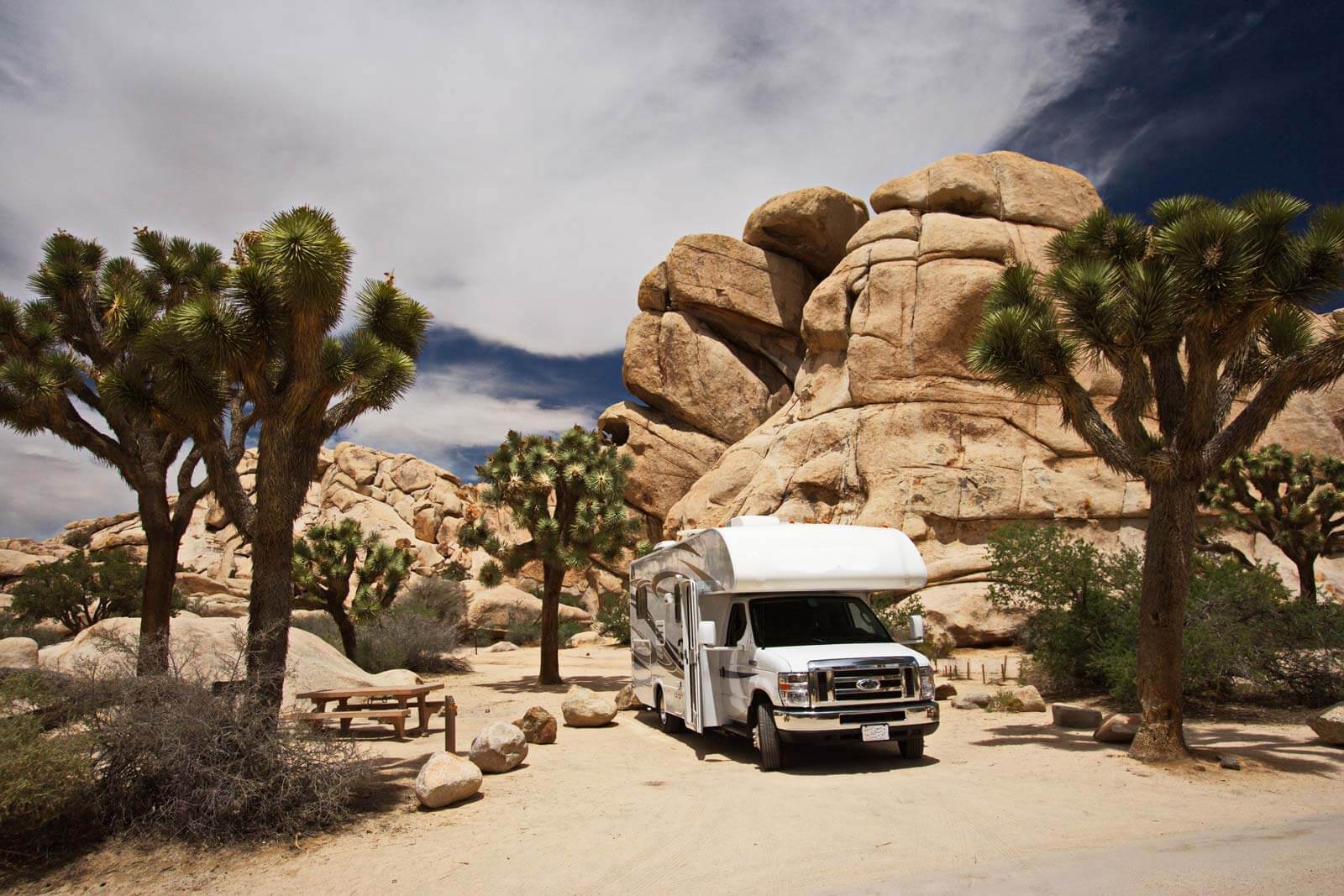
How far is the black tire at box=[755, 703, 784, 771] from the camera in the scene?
10148 mm

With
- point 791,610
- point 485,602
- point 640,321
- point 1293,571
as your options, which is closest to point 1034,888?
point 791,610

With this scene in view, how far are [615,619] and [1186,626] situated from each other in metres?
25.0

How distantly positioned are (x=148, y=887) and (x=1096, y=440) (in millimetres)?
10724

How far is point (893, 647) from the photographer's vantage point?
34.9ft

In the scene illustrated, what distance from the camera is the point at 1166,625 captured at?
994 centimetres

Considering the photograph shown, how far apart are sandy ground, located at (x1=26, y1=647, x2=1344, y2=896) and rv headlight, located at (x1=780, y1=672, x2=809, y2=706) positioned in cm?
86

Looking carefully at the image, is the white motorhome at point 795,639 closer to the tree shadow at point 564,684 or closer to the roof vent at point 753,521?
the roof vent at point 753,521

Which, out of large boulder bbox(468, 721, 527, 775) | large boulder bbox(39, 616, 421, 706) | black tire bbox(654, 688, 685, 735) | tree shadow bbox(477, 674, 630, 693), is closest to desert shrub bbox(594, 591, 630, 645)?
tree shadow bbox(477, 674, 630, 693)

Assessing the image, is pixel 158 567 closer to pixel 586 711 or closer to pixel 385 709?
pixel 385 709

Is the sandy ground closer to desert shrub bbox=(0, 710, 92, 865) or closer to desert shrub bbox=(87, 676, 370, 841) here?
desert shrub bbox=(87, 676, 370, 841)

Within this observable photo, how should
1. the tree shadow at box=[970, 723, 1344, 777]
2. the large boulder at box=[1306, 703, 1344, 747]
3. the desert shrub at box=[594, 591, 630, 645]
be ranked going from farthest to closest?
the desert shrub at box=[594, 591, 630, 645]
the large boulder at box=[1306, 703, 1344, 747]
the tree shadow at box=[970, 723, 1344, 777]

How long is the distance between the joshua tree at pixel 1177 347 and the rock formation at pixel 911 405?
549 inches

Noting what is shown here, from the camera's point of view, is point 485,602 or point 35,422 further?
point 485,602

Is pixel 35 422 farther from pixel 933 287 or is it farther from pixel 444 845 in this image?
pixel 933 287
